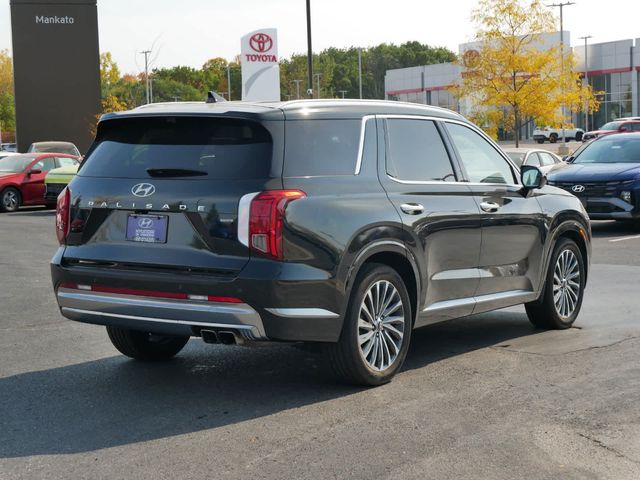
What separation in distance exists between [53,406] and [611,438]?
3230mm

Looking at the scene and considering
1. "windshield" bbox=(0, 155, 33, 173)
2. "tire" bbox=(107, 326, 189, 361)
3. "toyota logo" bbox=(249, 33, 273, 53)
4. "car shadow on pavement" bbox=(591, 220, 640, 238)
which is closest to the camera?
"tire" bbox=(107, 326, 189, 361)

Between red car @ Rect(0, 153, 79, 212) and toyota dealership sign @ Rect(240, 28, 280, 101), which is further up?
toyota dealership sign @ Rect(240, 28, 280, 101)

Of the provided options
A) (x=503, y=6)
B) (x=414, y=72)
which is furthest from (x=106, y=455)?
(x=414, y=72)

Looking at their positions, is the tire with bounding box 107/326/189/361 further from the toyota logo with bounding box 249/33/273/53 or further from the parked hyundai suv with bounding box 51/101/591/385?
the toyota logo with bounding box 249/33/273/53

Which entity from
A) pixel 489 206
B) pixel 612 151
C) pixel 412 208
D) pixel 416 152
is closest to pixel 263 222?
pixel 412 208

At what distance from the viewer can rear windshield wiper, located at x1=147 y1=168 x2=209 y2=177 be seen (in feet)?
20.0

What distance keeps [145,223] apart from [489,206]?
9.05 ft

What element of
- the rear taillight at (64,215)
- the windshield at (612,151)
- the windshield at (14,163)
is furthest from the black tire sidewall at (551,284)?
the windshield at (14,163)

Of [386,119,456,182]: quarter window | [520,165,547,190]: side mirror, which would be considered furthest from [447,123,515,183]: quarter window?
[386,119,456,182]: quarter window

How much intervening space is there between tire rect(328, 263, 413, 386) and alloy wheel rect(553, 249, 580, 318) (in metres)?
2.20

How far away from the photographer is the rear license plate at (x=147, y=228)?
6.08m

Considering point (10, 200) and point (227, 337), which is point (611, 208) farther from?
point (10, 200)

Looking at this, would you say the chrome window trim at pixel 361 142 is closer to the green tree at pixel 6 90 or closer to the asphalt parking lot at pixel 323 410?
the asphalt parking lot at pixel 323 410

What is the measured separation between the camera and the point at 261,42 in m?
33.2
